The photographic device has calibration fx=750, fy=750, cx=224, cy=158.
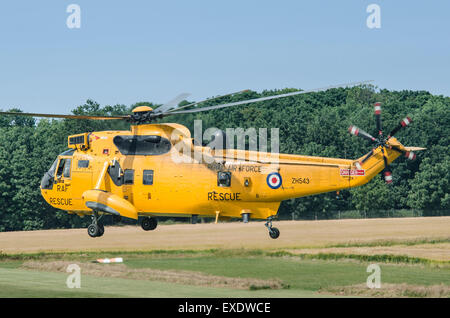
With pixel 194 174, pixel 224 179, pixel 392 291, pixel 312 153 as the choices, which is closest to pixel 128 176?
pixel 194 174

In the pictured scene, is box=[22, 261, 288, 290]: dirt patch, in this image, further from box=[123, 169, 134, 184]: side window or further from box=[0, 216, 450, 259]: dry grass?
box=[123, 169, 134, 184]: side window

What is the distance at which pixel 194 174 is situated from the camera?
134 ft

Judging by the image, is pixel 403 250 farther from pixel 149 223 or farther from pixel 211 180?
pixel 211 180

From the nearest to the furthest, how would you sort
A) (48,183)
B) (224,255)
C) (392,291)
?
1. (48,183)
2. (392,291)
3. (224,255)

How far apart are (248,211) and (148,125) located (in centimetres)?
727

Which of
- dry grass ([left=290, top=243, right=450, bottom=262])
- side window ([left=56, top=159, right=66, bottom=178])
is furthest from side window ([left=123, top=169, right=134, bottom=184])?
dry grass ([left=290, top=243, right=450, bottom=262])

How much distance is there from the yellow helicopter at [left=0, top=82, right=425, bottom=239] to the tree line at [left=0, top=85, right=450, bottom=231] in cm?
6710

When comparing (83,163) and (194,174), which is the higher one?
(83,163)

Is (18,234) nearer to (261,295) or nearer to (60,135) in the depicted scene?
(60,135)

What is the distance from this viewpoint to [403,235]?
11081cm

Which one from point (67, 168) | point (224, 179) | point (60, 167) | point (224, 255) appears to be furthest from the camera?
point (224, 255)

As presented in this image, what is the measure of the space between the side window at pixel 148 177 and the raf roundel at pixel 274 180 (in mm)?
6481

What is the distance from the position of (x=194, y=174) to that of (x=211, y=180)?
992mm

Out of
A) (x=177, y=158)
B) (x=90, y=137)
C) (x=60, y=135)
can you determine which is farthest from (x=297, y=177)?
(x=60, y=135)
